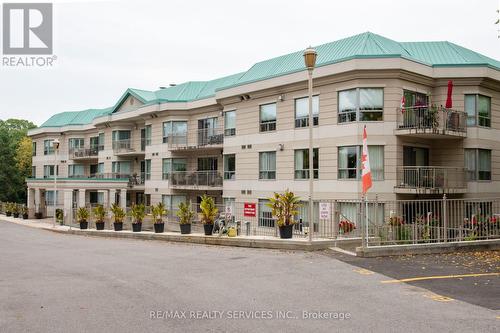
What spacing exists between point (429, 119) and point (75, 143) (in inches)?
1713

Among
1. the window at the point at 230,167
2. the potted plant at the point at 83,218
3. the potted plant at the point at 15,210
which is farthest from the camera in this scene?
the potted plant at the point at 15,210

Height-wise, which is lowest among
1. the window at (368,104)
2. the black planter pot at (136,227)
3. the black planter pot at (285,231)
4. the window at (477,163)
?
the black planter pot at (136,227)

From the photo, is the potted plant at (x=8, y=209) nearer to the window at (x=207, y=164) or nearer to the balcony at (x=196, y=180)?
the balcony at (x=196, y=180)

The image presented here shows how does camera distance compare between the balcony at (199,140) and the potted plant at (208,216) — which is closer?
the potted plant at (208,216)

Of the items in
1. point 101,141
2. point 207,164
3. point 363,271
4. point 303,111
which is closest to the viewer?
point 363,271

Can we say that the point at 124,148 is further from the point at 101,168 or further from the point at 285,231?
the point at 285,231

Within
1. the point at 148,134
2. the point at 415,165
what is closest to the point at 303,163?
the point at 415,165

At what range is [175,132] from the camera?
3784 centimetres

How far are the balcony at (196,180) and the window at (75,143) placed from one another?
70.5 feet

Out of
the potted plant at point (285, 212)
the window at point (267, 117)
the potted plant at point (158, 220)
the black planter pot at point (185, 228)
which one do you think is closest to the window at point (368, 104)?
the window at point (267, 117)

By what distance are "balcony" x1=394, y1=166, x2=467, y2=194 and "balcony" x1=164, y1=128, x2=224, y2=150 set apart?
565 inches

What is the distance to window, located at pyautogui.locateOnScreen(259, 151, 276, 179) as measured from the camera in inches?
1130

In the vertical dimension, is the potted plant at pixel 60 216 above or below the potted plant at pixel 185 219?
below

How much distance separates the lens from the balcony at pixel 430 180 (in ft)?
76.0
